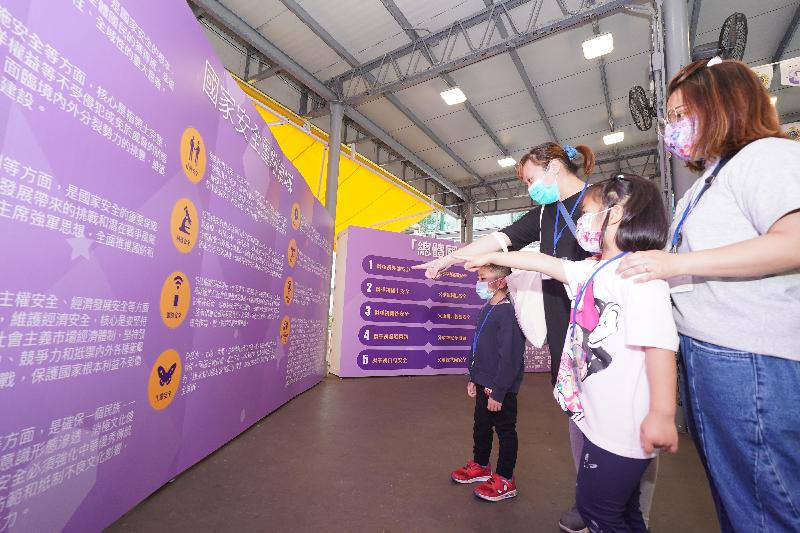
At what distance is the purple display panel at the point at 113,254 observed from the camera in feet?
3.35

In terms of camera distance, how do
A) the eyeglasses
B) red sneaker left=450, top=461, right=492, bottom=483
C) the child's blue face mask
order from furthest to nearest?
the child's blue face mask, red sneaker left=450, top=461, right=492, bottom=483, the eyeglasses

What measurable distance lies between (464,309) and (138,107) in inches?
215

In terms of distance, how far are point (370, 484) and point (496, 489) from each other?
26.4 inches

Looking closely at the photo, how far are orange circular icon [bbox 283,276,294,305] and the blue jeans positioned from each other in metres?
3.02

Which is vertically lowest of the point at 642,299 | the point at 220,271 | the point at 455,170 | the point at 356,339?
the point at 356,339

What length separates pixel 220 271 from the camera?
2.20 meters

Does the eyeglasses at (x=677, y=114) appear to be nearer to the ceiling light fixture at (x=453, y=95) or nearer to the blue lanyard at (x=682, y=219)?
the blue lanyard at (x=682, y=219)

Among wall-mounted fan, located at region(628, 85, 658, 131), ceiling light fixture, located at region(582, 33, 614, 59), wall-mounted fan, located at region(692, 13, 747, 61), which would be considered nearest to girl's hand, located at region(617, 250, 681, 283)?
wall-mounted fan, located at region(692, 13, 747, 61)

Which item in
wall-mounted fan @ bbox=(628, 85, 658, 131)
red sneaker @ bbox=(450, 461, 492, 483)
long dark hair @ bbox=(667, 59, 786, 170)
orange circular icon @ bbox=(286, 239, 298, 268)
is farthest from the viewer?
wall-mounted fan @ bbox=(628, 85, 658, 131)

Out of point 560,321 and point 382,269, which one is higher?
point 382,269

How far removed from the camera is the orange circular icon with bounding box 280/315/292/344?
3.34m

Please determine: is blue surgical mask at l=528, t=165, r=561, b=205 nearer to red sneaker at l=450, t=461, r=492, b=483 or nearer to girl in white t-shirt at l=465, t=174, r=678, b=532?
girl in white t-shirt at l=465, t=174, r=678, b=532

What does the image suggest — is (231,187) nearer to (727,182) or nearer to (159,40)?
(159,40)

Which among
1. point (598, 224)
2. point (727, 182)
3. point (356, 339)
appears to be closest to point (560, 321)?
point (598, 224)
